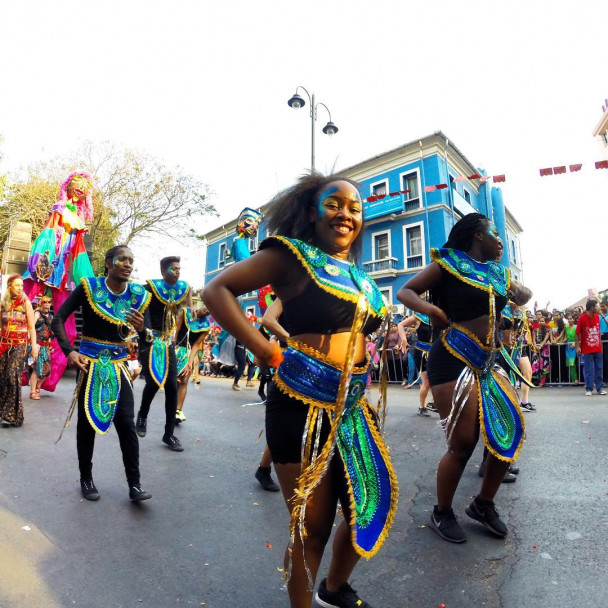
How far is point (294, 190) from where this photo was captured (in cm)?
206

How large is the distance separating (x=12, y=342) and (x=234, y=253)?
3062mm

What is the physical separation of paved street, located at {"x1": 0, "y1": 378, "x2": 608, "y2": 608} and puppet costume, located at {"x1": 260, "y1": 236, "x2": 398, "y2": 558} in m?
0.65

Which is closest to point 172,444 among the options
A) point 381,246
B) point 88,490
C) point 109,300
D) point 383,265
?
point 88,490

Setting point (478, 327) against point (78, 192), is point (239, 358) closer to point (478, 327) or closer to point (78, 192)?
point (78, 192)

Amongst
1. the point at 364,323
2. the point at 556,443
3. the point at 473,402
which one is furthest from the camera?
the point at 556,443

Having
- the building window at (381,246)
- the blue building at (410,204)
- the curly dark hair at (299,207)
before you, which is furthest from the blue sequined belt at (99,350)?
the building window at (381,246)

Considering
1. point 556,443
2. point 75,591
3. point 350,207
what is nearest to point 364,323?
point 350,207

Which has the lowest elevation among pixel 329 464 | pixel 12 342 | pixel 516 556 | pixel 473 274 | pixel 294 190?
pixel 516 556

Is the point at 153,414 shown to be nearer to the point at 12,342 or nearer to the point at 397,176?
the point at 12,342

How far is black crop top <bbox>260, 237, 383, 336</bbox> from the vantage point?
5.72ft

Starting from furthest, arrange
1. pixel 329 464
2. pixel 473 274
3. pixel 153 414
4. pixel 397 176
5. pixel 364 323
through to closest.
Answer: pixel 397 176 < pixel 153 414 < pixel 473 274 < pixel 364 323 < pixel 329 464

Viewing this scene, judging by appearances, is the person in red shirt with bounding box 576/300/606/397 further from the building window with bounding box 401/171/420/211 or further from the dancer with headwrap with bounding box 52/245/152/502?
the building window with bounding box 401/171/420/211

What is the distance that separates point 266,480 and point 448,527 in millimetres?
1467

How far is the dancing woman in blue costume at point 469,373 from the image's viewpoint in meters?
2.61
